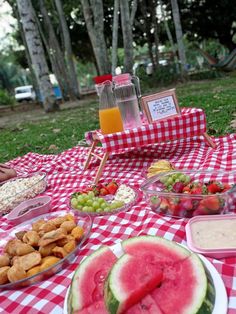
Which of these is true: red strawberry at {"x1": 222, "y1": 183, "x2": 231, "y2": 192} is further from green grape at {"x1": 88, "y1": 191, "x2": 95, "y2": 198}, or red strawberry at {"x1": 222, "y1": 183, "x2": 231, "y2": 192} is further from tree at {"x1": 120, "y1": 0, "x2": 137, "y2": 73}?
tree at {"x1": 120, "y1": 0, "x2": 137, "y2": 73}

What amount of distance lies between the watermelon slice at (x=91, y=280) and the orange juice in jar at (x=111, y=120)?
1777 millimetres

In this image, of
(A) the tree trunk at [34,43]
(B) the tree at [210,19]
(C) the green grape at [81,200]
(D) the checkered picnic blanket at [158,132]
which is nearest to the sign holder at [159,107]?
(D) the checkered picnic blanket at [158,132]

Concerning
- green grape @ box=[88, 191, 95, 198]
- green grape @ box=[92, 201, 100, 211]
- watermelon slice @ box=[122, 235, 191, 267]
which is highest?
watermelon slice @ box=[122, 235, 191, 267]

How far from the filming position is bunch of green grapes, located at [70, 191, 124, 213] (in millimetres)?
2215

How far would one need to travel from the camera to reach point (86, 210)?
2197 millimetres

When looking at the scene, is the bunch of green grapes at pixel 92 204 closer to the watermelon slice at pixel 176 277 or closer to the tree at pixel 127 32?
the watermelon slice at pixel 176 277

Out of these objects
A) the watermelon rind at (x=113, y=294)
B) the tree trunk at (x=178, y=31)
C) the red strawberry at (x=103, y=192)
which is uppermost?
the tree trunk at (x=178, y=31)

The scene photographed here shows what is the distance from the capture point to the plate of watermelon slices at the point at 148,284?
1.07 metres

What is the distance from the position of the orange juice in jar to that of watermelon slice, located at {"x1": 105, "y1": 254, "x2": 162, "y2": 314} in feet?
6.42

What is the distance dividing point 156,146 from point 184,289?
8.97 feet

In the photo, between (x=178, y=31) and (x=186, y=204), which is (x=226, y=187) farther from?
(x=178, y=31)

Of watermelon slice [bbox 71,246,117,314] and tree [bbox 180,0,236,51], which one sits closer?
watermelon slice [bbox 71,246,117,314]

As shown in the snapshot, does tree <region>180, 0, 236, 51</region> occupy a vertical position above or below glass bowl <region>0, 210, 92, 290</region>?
above

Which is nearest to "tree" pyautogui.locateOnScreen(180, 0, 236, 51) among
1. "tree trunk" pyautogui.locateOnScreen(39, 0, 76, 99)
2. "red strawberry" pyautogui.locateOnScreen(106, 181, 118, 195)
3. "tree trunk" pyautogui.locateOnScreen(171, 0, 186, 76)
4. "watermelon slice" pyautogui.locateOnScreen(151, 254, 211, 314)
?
"tree trunk" pyautogui.locateOnScreen(171, 0, 186, 76)
